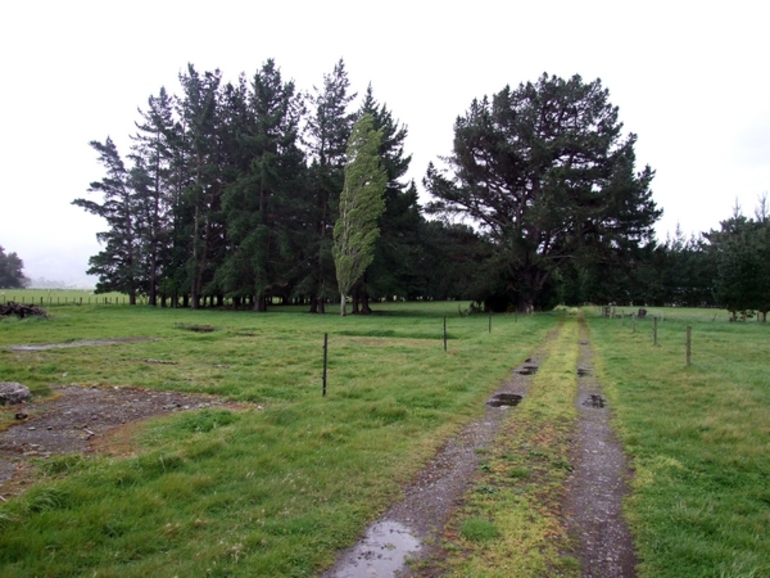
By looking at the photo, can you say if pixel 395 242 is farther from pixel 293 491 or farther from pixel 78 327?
pixel 293 491

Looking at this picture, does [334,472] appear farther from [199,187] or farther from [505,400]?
[199,187]

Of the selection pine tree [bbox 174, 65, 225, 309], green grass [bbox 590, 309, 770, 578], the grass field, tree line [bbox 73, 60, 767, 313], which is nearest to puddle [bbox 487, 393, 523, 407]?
the grass field

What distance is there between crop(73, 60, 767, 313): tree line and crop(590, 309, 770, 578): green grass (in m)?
27.3

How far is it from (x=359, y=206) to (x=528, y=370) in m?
29.3

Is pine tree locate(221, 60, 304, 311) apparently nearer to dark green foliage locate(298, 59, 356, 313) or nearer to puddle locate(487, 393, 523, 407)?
dark green foliage locate(298, 59, 356, 313)

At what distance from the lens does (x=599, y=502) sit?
493 centimetres

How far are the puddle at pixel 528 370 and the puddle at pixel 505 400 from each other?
9.35 feet

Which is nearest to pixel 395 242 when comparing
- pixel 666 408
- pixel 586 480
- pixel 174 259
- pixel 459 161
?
pixel 459 161

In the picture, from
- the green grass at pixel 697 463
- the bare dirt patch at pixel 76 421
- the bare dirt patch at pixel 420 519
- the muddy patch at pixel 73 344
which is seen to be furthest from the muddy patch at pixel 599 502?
the muddy patch at pixel 73 344

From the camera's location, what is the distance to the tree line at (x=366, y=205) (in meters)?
39.6

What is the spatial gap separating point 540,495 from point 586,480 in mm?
862

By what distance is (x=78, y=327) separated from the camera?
25516mm

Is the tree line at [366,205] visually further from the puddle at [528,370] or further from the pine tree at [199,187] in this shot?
the puddle at [528,370]

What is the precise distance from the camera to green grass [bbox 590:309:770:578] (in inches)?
153
